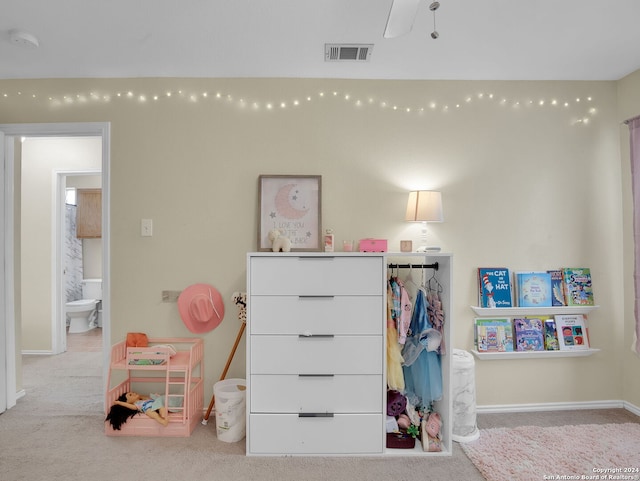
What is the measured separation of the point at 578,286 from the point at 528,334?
20.3 inches

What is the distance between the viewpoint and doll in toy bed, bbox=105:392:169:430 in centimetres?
241

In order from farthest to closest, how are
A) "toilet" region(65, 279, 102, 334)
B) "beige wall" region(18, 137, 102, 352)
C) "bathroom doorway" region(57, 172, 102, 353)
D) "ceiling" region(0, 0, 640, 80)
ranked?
"bathroom doorway" region(57, 172, 102, 353)
"toilet" region(65, 279, 102, 334)
"beige wall" region(18, 137, 102, 352)
"ceiling" region(0, 0, 640, 80)

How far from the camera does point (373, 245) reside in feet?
8.04

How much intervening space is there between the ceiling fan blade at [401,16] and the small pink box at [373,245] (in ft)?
3.86

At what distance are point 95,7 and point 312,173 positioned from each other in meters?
1.52

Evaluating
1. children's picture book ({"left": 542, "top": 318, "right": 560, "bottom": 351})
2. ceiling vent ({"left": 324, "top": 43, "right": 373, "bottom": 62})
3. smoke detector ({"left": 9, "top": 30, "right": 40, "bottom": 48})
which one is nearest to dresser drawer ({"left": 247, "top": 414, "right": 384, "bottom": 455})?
children's picture book ({"left": 542, "top": 318, "right": 560, "bottom": 351})

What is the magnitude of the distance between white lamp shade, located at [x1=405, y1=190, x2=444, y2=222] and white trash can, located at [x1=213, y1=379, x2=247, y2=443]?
1.60 metres

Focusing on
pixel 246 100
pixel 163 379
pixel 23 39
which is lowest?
pixel 163 379

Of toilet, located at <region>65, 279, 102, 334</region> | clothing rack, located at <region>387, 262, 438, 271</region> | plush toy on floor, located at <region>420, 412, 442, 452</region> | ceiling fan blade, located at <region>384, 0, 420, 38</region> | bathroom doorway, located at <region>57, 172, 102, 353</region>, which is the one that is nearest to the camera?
ceiling fan blade, located at <region>384, 0, 420, 38</region>

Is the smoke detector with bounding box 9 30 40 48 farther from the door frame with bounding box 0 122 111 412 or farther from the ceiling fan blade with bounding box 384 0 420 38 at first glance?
the ceiling fan blade with bounding box 384 0 420 38

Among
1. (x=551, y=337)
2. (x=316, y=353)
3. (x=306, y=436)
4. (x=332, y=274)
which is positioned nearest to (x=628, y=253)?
(x=551, y=337)

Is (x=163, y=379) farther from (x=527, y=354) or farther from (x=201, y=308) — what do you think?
(x=527, y=354)

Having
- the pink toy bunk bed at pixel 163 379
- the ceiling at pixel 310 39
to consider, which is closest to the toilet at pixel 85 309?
the pink toy bunk bed at pixel 163 379

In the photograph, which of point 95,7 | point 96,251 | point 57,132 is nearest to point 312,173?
point 95,7
